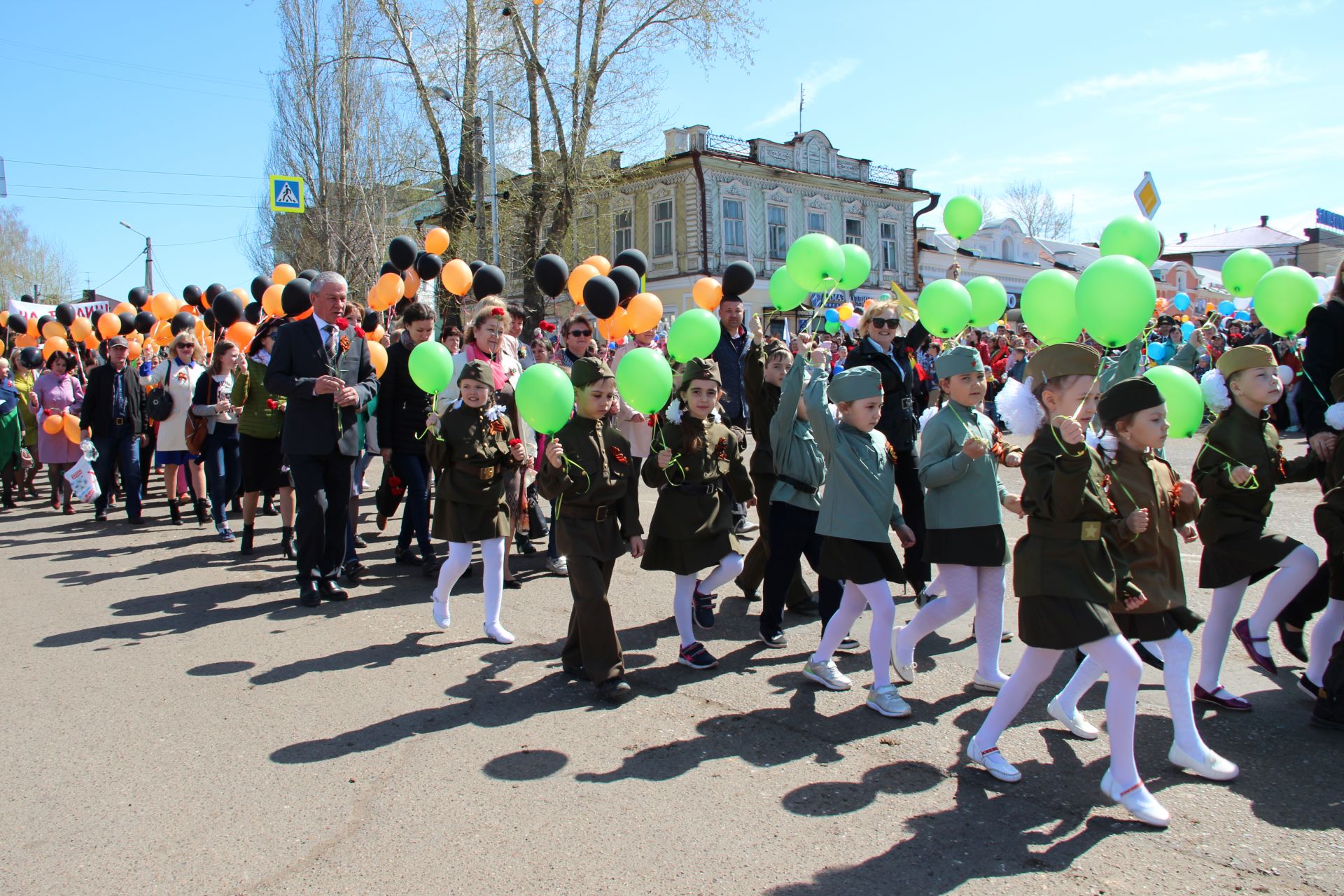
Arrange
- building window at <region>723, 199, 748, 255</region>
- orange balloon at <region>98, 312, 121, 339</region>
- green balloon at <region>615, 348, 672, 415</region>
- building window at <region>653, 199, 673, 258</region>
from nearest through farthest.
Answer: green balloon at <region>615, 348, 672, 415</region>
orange balloon at <region>98, 312, 121, 339</region>
building window at <region>723, 199, 748, 255</region>
building window at <region>653, 199, 673, 258</region>

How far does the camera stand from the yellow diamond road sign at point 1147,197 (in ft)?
25.2

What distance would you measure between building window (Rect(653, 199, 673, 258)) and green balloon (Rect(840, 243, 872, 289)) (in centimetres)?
2901

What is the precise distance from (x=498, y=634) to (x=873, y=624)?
2.32 meters

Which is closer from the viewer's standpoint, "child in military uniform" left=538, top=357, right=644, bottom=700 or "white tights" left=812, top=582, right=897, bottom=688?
"white tights" left=812, top=582, right=897, bottom=688

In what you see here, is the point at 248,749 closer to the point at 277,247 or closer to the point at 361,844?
the point at 361,844

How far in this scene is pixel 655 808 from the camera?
10.8 ft

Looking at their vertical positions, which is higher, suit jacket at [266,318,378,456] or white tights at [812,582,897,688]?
suit jacket at [266,318,378,456]

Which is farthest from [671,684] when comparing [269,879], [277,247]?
[277,247]

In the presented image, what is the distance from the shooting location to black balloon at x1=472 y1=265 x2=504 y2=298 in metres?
7.39

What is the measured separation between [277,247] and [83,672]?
29393mm

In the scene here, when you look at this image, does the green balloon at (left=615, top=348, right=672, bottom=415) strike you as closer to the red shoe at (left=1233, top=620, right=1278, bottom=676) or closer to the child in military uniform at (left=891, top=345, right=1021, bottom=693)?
the child in military uniform at (left=891, top=345, right=1021, bottom=693)

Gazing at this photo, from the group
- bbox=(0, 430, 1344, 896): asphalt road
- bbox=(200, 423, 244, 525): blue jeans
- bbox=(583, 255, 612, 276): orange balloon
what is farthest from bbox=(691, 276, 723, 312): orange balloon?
bbox=(200, 423, 244, 525): blue jeans

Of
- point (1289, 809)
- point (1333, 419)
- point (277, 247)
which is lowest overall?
point (1289, 809)

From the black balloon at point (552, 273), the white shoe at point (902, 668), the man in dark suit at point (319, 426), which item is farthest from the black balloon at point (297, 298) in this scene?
the white shoe at point (902, 668)
